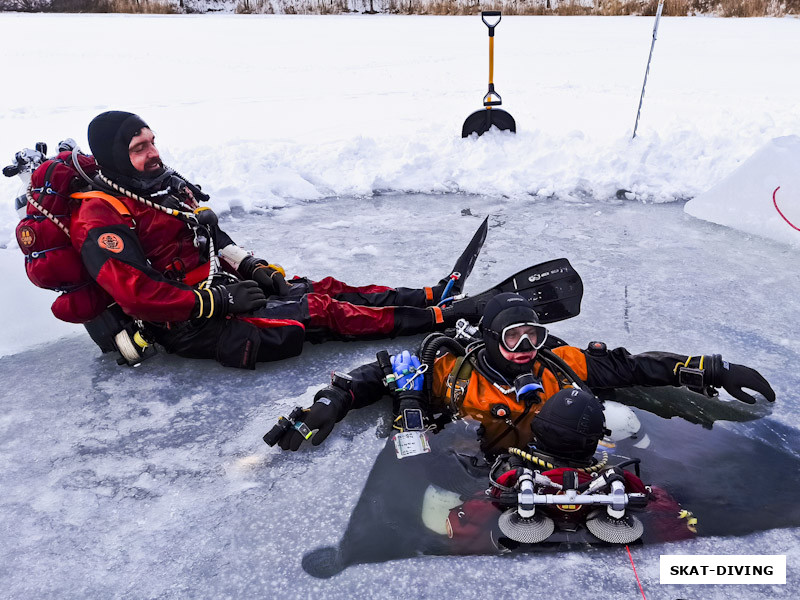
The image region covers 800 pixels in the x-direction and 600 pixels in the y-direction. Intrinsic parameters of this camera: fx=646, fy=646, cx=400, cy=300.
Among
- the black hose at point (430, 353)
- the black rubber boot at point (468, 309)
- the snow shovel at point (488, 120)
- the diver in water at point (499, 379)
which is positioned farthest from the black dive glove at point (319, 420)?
the snow shovel at point (488, 120)

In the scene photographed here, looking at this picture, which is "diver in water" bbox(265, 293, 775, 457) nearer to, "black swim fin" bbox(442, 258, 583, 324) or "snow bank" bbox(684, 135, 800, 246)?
"black swim fin" bbox(442, 258, 583, 324)

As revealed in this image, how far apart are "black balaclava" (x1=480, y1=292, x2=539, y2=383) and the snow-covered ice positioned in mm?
622

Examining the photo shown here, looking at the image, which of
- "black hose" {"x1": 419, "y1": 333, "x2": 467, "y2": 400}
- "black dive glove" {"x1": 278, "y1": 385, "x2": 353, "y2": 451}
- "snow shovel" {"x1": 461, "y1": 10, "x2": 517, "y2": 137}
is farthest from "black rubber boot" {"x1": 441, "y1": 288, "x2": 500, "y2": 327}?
"snow shovel" {"x1": 461, "y1": 10, "x2": 517, "y2": 137}

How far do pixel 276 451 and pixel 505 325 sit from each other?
109 cm

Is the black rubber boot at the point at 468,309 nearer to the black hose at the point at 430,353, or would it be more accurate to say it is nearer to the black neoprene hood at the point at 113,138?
the black hose at the point at 430,353

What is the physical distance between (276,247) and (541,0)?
70.1ft

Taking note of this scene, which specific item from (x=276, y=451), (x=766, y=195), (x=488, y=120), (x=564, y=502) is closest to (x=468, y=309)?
(x=276, y=451)

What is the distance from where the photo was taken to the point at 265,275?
3.64m

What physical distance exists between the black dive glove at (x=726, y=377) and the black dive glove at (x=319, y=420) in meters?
1.51

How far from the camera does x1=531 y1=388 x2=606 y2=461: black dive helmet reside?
2184mm

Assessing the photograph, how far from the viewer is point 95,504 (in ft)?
7.99

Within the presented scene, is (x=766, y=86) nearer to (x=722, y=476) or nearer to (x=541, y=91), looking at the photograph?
(x=541, y=91)

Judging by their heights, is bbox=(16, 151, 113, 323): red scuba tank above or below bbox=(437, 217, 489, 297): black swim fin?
above

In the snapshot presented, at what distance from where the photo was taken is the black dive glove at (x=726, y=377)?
279 cm
